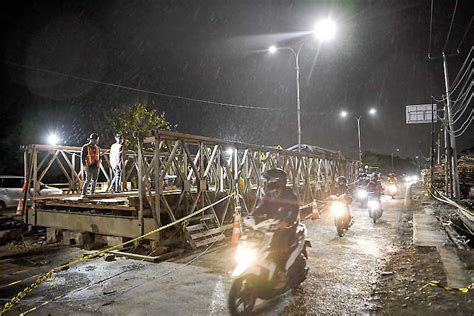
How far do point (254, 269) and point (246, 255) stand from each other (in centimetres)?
23

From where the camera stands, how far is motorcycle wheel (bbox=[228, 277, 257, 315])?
12.9 feet

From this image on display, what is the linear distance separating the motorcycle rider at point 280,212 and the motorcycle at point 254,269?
10 centimetres

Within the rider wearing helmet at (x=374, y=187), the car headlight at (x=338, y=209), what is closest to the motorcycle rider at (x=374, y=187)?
the rider wearing helmet at (x=374, y=187)

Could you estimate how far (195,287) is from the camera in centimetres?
509

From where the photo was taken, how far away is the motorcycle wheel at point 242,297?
392 cm

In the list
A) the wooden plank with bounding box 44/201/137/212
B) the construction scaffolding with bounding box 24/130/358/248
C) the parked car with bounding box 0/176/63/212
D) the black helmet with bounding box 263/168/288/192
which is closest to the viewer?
the black helmet with bounding box 263/168/288/192

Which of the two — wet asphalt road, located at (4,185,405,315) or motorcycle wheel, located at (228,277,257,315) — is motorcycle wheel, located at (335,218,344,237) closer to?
wet asphalt road, located at (4,185,405,315)

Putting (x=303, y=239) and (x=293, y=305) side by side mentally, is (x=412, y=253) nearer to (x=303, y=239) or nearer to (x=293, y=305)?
(x=303, y=239)

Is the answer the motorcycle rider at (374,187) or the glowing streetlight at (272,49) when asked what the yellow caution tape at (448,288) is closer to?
the motorcycle rider at (374,187)

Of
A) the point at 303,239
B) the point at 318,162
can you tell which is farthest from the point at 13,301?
the point at 318,162

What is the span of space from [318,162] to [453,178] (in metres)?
6.12

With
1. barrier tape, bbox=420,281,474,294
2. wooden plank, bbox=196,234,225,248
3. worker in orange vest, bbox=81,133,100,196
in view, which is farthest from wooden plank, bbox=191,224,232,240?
barrier tape, bbox=420,281,474,294

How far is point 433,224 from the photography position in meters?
10.0

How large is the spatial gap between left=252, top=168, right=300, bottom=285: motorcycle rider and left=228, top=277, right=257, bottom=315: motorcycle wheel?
45cm
